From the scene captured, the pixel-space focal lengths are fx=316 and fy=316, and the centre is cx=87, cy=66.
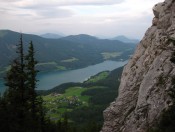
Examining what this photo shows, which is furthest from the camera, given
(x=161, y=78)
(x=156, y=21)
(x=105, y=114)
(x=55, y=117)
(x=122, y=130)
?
(x=55, y=117)

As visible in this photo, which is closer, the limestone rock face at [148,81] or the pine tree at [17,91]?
the limestone rock face at [148,81]

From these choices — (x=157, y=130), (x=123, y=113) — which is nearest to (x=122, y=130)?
(x=123, y=113)

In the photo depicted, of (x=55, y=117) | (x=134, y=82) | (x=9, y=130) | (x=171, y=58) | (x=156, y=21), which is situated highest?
(x=156, y=21)

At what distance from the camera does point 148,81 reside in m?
33.9

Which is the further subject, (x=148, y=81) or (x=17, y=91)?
(x=17, y=91)

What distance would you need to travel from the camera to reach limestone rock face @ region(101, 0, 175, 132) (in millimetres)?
30547

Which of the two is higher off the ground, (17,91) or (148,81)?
(148,81)

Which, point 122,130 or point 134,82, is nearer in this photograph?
point 122,130

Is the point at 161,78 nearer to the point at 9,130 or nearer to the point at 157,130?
the point at 157,130

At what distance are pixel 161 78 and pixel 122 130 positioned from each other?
8.63m

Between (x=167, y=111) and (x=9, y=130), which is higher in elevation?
(x=167, y=111)

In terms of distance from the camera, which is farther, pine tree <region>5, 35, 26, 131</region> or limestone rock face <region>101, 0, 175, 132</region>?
pine tree <region>5, 35, 26, 131</region>

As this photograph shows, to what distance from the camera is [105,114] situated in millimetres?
42031

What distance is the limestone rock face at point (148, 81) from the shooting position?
30.5m
